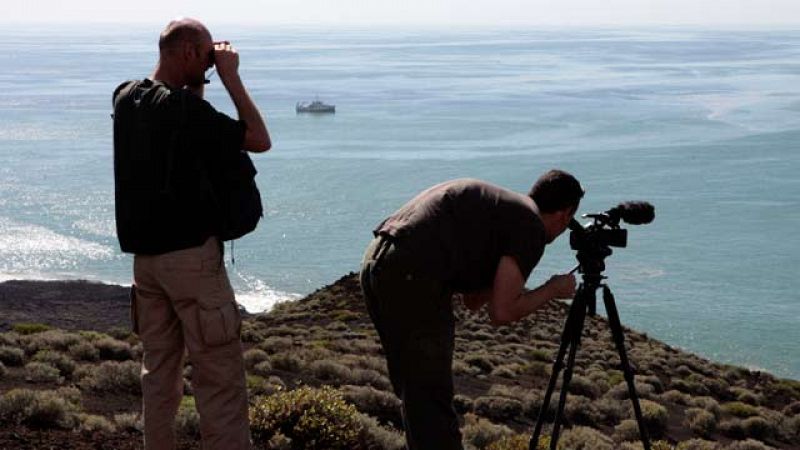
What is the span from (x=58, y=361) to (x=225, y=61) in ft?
22.7

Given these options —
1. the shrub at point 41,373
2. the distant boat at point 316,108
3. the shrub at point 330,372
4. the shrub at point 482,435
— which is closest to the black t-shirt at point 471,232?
the shrub at point 482,435

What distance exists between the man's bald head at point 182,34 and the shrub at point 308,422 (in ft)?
9.38

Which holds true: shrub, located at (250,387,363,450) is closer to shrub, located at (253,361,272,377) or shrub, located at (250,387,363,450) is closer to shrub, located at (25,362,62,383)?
shrub, located at (25,362,62,383)

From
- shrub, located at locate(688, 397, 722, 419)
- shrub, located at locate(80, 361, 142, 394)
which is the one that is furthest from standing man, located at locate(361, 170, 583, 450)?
shrub, located at locate(688, 397, 722, 419)

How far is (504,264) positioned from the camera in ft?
13.6

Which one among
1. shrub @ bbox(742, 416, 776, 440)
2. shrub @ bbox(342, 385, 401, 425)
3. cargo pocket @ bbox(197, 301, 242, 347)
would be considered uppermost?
cargo pocket @ bbox(197, 301, 242, 347)

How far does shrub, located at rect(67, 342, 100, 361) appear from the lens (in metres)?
12.0

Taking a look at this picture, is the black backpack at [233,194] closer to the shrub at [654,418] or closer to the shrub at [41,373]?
the shrub at [41,373]

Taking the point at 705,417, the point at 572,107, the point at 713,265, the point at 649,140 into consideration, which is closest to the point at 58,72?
the point at 572,107

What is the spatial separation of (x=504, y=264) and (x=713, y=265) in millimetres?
55563

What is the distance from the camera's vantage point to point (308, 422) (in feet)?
21.6

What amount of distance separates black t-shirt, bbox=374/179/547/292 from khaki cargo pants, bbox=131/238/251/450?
0.77 meters

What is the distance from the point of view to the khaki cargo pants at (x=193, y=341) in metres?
4.41

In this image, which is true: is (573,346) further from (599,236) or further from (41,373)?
(41,373)
